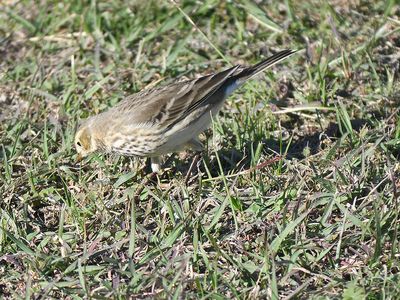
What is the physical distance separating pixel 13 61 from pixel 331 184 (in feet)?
12.6

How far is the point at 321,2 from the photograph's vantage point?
8.67 meters

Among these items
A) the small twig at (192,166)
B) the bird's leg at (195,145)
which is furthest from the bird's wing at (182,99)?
the small twig at (192,166)

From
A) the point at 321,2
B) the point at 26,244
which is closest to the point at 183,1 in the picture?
the point at 321,2

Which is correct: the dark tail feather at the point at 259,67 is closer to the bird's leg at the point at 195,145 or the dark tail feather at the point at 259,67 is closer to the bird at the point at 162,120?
the bird at the point at 162,120

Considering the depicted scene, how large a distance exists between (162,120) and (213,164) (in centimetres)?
56

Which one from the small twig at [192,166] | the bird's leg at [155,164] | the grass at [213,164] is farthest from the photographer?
the bird's leg at [155,164]

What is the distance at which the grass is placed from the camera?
552 centimetres

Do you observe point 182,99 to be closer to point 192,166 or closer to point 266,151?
point 192,166

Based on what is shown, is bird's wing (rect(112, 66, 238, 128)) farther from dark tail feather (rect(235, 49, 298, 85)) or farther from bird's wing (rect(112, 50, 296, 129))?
dark tail feather (rect(235, 49, 298, 85))

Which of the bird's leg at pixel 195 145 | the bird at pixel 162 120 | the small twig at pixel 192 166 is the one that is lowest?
the small twig at pixel 192 166

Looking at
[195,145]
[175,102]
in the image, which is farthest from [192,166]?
[175,102]

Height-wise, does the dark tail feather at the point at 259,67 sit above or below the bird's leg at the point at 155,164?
above

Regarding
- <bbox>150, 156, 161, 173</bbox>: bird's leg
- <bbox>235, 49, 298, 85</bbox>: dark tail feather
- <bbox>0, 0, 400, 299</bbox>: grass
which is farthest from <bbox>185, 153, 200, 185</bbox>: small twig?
<bbox>235, 49, 298, 85</bbox>: dark tail feather

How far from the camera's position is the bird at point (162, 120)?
6656 mm
